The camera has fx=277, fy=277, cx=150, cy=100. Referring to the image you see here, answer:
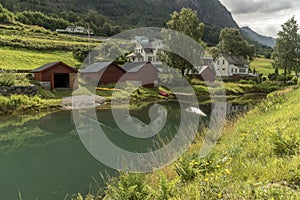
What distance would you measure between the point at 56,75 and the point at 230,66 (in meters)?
37.0

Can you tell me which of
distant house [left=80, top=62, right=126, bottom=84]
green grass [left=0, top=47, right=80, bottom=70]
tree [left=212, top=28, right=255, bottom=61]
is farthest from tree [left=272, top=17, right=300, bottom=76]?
green grass [left=0, top=47, right=80, bottom=70]

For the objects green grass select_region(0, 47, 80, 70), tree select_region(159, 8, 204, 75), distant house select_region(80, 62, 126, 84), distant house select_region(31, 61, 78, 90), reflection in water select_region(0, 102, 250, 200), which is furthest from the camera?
tree select_region(159, 8, 204, 75)

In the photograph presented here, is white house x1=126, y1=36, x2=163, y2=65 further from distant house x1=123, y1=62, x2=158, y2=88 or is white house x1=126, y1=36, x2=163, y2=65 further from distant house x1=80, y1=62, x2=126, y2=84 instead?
distant house x1=80, y1=62, x2=126, y2=84

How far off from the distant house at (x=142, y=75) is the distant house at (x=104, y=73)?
1.22 metres

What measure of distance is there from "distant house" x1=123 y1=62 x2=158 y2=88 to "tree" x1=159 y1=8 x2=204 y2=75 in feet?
12.9

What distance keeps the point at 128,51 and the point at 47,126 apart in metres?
41.1

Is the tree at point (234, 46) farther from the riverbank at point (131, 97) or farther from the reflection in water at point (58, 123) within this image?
the reflection in water at point (58, 123)

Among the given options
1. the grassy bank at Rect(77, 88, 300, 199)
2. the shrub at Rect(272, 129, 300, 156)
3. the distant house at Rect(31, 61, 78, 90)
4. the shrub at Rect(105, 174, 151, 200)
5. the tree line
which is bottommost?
the shrub at Rect(105, 174, 151, 200)

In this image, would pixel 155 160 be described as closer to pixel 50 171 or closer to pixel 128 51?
pixel 50 171

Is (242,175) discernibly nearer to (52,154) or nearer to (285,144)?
(285,144)

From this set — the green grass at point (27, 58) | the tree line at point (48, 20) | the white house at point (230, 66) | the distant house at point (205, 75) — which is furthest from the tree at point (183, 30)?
the tree line at point (48, 20)

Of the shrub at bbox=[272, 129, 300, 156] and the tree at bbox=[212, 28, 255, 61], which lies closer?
the shrub at bbox=[272, 129, 300, 156]

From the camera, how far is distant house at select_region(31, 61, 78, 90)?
95.7 ft

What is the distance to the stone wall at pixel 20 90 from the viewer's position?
24.2 meters
